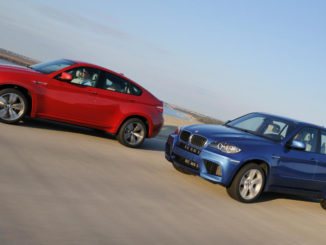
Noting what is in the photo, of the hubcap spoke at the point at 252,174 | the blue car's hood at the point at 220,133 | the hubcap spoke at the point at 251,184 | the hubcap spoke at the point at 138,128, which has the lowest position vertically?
the hubcap spoke at the point at 251,184

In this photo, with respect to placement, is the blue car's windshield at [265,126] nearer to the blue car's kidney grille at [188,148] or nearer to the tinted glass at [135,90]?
the blue car's kidney grille at [188,148]

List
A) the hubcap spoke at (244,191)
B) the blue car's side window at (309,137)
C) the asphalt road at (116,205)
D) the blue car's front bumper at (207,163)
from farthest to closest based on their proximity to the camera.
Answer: the blue car's side window at (309,137)
the hubcap spoke at (244,191)
the blue car's front bumper at (207,163)
the asphalt road at (116,205)

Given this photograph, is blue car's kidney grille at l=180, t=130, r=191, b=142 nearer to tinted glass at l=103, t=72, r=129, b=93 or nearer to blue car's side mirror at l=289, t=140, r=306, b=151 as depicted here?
blue car's side mirror at l=289, t=140, r=306, b=151

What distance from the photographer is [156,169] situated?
26.8 ft

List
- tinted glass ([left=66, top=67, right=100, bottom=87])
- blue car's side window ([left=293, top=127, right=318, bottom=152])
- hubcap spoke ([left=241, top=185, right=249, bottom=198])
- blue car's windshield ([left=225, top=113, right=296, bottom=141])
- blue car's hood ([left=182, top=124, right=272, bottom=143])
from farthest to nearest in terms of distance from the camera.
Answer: tinted glass ([left=66, top=67, right=100, bottom=87])
blue car's side window ([left=293, top=127, right=318, bottom=152])
blue car's windshield ([left=225, top=113, right=296, bottom=141])
blue car's hood ([left=182, top=124, right=272, bottom=143])
hubcap spoke ([left=241, top=185, right=249, bottom=198])

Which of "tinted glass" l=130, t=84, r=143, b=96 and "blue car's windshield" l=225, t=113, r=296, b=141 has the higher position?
"tinted glass" l=130, t=84, r=143, b=96

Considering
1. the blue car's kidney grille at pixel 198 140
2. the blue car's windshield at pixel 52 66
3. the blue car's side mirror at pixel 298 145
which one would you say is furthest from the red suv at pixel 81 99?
the blue car's side mirror at pixel 298 145

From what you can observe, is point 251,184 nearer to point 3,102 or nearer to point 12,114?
point 12,114

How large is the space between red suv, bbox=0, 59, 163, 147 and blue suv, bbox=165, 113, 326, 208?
2295 millimetres

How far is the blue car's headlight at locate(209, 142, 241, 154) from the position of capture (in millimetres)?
6801

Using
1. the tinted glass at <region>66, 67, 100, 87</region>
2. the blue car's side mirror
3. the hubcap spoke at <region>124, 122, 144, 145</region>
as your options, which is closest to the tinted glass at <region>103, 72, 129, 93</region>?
the tinted glass at <region>66, 67, 100, 87</region>

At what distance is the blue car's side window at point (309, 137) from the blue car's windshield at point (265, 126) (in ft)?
0.70

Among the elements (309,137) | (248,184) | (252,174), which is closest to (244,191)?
(248,184)

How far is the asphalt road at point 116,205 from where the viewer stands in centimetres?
403
